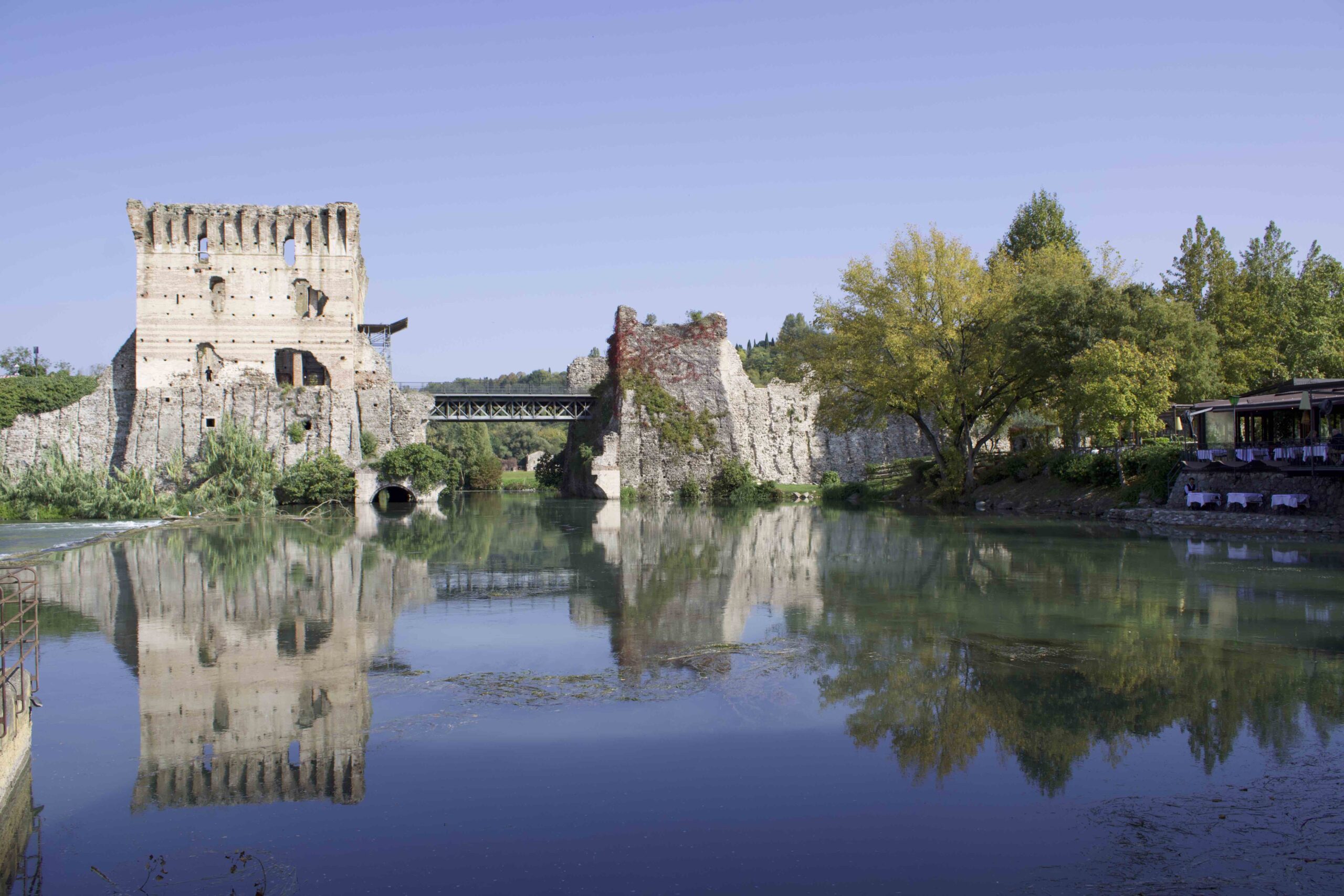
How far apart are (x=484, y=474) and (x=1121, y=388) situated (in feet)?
127

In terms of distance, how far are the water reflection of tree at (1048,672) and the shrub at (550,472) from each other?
40.1 meters

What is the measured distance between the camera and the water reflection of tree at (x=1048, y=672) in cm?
765

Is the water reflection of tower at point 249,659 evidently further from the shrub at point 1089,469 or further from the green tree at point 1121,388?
the shrub at point 1089,469

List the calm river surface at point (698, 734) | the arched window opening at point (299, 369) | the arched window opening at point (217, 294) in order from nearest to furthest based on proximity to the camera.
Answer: the calm river surface at point (698, 734), the arched window opening at point (217, 294), the arched window opening at point (299, 369)

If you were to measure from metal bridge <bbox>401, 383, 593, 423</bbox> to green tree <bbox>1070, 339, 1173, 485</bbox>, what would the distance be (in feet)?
89.7

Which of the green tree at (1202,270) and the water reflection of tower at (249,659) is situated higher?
the green tree at (1202,270)

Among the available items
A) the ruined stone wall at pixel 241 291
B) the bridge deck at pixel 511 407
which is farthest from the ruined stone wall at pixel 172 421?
the bridge deck at pixel 511 407

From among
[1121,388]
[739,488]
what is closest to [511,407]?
[739,488]

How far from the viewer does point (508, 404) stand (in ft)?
164

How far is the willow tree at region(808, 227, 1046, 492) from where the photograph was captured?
112 ft

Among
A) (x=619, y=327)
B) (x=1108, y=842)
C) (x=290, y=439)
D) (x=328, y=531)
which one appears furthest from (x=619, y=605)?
(x=619, y=327)

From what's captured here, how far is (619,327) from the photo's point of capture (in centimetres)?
4900

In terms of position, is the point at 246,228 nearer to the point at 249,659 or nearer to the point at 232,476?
the point at 232,476

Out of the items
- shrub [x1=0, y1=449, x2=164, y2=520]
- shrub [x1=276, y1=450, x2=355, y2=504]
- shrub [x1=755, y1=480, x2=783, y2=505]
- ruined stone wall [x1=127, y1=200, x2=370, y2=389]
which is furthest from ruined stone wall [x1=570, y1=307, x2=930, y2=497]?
shrub [x1=0, y1=449, x2=164, y2=520]
